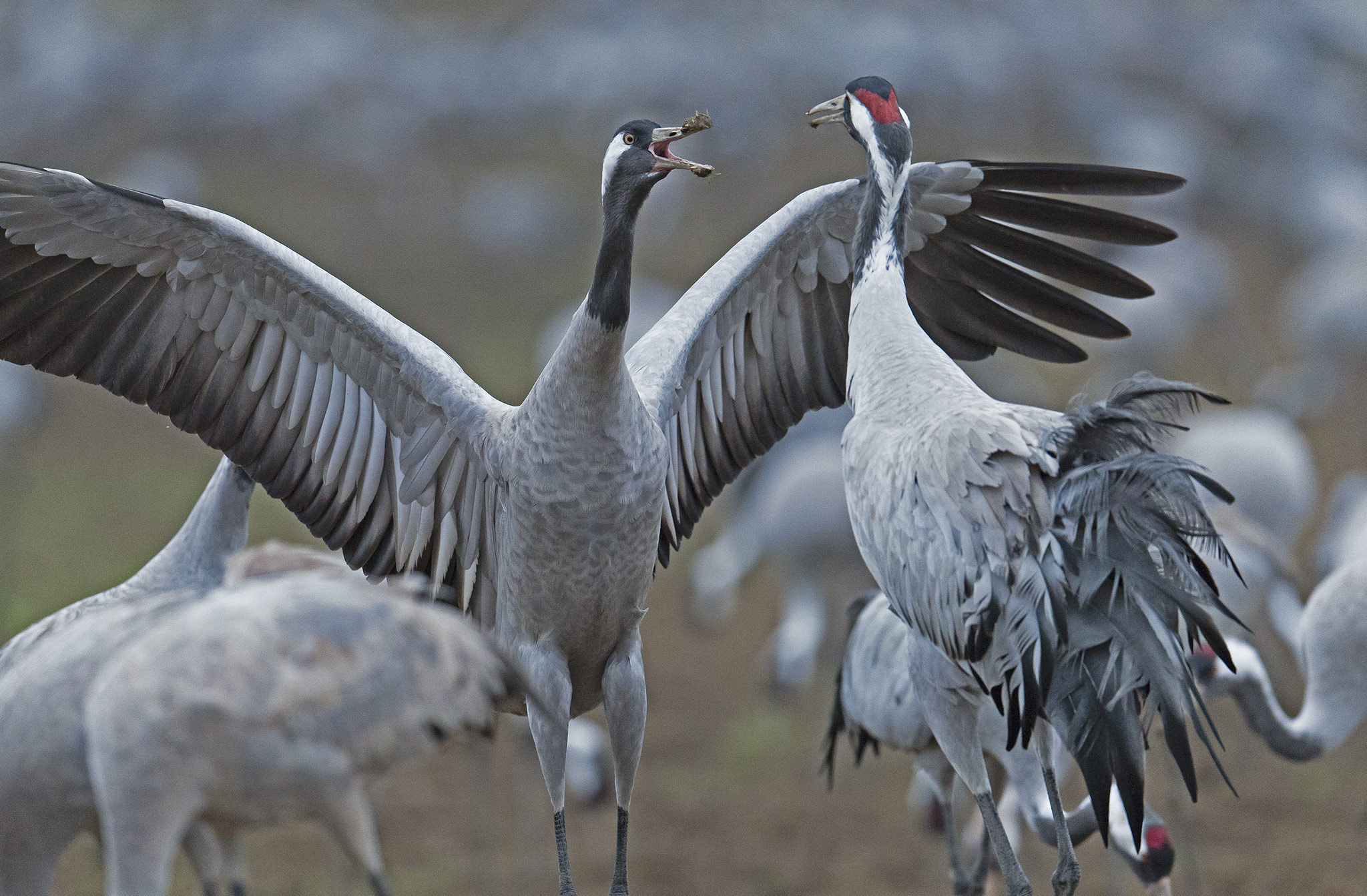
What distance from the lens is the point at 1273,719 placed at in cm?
471

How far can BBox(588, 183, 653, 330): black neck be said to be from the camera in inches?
134

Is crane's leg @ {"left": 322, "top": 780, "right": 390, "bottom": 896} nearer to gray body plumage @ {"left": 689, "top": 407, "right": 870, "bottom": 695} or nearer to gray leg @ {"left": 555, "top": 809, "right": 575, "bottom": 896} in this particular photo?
gray leg @ {"left": 555, "top": 809, "right": 575, "bottom": 896}

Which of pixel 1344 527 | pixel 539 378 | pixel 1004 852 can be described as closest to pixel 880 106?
pixel 539 378

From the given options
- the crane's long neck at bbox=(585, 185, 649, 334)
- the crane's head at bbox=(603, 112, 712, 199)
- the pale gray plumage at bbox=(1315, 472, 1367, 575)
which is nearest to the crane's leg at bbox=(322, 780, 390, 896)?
the crane's long neck at bbox=(585, 185, 649, 334)

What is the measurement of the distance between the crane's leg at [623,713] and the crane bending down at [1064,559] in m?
0.71

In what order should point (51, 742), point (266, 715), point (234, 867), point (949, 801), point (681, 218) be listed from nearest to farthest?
point (266, 715) < point (51, 742) < point (234, 867) < point (949, 801) < point (681, 218)

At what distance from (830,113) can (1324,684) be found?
2340 mm

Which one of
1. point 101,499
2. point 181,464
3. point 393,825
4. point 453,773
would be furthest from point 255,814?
point 181,464

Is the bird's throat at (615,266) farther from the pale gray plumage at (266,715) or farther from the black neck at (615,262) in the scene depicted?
the pale gray plumage at (266,715)

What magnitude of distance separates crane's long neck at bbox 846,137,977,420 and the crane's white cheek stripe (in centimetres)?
68

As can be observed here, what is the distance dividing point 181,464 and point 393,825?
561 cm

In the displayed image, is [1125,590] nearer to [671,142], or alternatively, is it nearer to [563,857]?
[671,142]

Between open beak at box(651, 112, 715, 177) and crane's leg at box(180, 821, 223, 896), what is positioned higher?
open beak at box(651, 112, 715, 177)

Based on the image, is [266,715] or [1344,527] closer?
[266,715]
